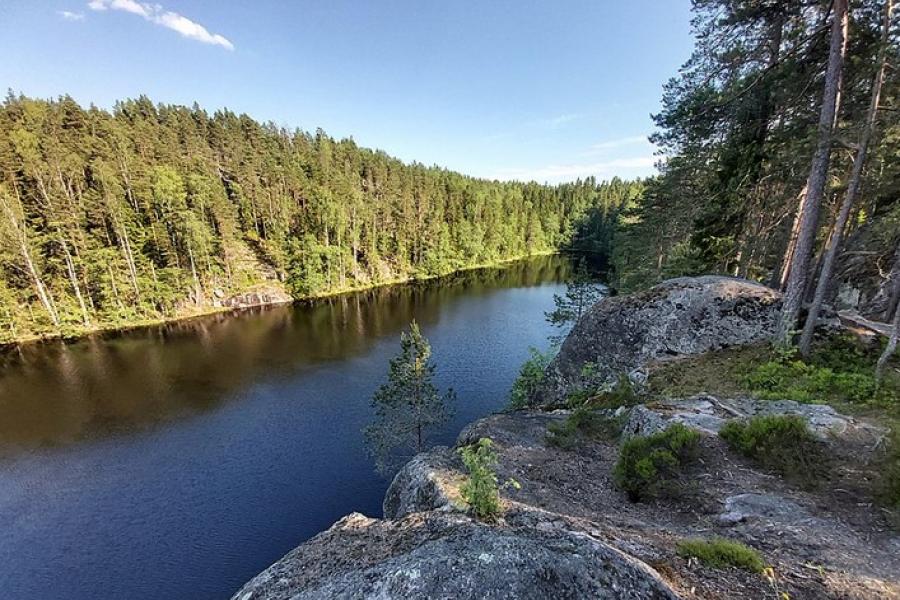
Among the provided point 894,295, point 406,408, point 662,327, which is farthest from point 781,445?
point 406,408

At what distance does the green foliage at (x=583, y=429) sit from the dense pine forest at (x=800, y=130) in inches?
218

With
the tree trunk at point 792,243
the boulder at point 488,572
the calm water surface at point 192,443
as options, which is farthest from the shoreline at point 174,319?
the tree trunk at point 792,243

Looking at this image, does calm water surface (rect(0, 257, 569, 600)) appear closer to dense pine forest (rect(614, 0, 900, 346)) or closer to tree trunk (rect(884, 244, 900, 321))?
dense pine forest (rect(614, 0, 900, 346))

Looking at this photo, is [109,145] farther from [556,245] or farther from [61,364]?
Result: [556,245]

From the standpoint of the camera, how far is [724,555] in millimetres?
3949

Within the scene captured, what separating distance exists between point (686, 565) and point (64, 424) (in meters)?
29.8

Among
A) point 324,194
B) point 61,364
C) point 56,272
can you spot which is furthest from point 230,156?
point 61,364

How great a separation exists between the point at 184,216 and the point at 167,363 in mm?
20152

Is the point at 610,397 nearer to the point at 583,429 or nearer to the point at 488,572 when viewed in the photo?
the point at 583,429

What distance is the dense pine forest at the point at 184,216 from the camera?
35969 mm

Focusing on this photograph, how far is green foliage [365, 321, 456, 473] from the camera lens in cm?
1808

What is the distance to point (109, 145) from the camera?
42.5 metres

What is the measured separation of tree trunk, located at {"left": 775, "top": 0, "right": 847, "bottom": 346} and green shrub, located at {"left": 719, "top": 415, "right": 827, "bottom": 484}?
4.74 metres

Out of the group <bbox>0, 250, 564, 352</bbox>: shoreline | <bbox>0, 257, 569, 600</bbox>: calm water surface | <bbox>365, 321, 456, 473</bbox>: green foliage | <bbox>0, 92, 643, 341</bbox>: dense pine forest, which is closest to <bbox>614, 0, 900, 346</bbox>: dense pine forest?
<bbox>365, 321, 456, 473</bbox>: green foliage
